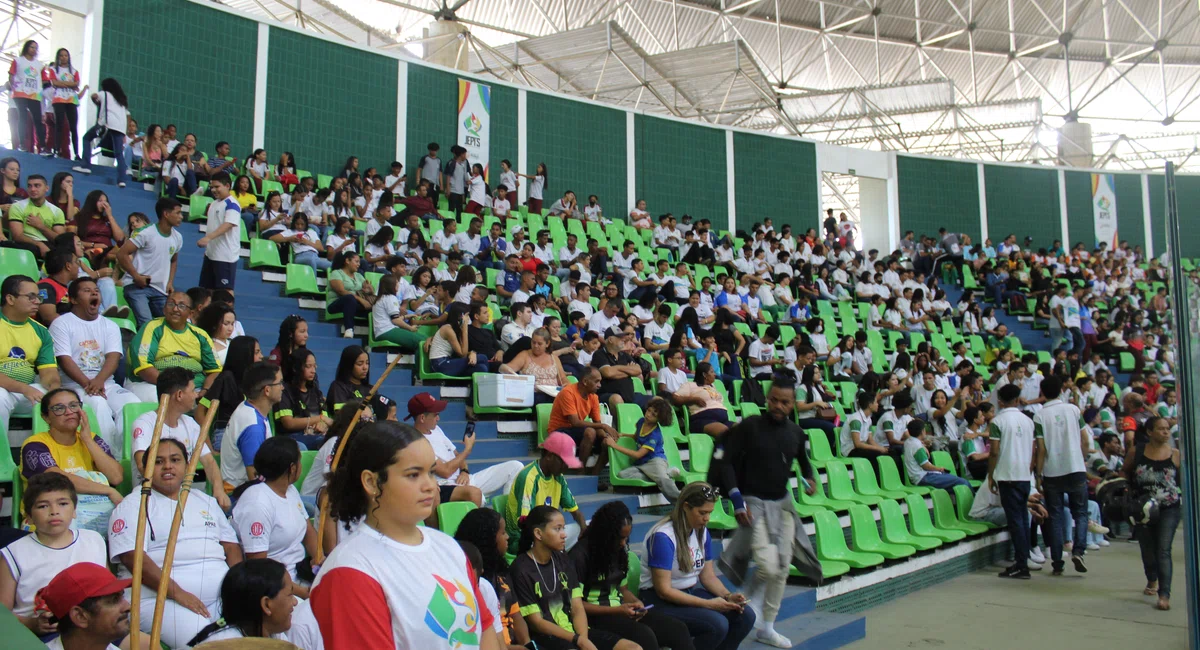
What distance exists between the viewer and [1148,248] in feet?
73.2

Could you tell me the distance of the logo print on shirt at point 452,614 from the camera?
1.81m

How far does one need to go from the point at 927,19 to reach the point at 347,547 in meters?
26.7

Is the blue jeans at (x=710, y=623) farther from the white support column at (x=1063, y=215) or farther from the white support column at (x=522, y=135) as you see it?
the white support column at (x=1063, y=215)

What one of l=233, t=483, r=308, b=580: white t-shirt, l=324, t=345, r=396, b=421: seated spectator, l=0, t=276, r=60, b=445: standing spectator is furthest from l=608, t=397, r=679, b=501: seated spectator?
l=0, t=276, r=60, b=445: standing spectator

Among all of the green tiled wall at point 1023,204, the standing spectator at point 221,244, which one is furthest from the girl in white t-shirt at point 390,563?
the green tiled wall at point 1023,204

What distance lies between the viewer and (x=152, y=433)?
4465mm

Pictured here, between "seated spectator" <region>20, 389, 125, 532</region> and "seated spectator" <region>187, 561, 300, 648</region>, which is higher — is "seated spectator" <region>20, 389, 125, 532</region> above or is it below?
above

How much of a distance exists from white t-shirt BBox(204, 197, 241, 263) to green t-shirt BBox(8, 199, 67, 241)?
3.84 ft

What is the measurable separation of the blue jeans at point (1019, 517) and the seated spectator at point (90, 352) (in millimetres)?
6285

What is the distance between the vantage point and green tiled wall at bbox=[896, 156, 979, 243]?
20.5 m

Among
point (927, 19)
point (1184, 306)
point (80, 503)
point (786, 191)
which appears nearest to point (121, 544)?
point (80, 503)

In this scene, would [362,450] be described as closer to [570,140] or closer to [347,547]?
[347,547]

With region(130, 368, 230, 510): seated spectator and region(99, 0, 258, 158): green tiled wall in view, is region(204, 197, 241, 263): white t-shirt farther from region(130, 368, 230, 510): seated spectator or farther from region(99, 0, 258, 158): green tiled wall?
region(99, 0, 258, 158): green tiled wall

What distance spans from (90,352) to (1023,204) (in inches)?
818
